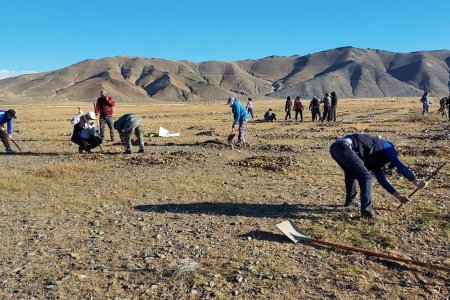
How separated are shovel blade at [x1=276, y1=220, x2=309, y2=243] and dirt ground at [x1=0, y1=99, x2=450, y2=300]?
0.31 ft

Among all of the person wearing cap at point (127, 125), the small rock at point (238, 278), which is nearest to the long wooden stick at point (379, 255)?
the small rock at point (238, 278)

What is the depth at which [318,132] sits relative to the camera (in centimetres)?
2153

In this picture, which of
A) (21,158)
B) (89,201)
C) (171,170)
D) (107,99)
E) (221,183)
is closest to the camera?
(89,201)

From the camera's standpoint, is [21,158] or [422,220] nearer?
[422,220]

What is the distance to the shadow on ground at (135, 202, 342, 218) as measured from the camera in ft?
25.9

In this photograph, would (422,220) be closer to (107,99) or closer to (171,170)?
(171,170)

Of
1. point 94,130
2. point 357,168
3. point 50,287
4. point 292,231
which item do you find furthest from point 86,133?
point 50,287

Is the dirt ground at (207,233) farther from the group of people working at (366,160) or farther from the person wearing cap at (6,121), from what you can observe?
the person wearing cap at (6,121)

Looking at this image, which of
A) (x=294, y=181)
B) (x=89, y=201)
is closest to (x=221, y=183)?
(x=294, y=181)

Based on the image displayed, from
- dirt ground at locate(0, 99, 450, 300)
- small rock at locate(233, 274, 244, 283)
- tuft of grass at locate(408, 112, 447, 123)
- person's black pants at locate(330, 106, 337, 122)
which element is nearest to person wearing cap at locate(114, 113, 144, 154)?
dirt ground at locate(0, 99, 450, 300)

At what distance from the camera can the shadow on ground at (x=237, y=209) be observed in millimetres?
7887

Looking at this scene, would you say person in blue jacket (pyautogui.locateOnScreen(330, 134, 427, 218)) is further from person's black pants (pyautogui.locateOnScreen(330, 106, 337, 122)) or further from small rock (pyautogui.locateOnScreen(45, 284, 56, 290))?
person's black pants (pyautogui.locateOnScreen(330, 106, 337, 122))

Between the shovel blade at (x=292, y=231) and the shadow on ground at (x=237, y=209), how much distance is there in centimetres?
88

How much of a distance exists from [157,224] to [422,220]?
13.4ft
